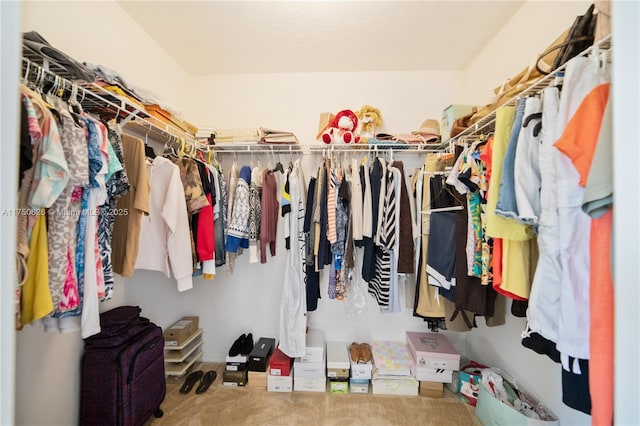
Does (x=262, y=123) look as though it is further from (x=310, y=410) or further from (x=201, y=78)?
(x=310, y=410)

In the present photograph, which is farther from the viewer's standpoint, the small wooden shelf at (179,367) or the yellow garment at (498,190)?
the small wooden shelf at (179,367)

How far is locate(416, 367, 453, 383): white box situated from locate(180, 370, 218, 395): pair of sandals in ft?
5.38

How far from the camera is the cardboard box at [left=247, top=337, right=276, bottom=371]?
65.8 inches

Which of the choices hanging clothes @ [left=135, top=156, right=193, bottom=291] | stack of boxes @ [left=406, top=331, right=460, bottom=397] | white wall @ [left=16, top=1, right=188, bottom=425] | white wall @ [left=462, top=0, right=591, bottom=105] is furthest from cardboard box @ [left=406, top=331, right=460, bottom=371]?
white wall @ [left=16, top=1, right=188, bottom=425]

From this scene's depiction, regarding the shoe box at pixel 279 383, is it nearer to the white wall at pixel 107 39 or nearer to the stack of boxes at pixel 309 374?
the stack of boxes at pixel 309 374

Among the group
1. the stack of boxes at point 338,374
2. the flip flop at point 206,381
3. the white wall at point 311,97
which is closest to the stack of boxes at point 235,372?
the flip flop at point 206,381

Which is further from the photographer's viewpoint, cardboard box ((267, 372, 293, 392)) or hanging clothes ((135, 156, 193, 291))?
cardboard box ((267, 372, 293, 392))

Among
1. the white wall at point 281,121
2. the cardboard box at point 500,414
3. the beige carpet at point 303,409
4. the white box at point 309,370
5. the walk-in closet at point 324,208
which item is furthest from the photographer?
the white wall at point 281,121

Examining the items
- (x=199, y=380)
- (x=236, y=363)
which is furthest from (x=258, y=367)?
(x=199, y=380)

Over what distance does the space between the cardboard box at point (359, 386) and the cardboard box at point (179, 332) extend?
140cm

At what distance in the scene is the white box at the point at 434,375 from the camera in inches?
63.2

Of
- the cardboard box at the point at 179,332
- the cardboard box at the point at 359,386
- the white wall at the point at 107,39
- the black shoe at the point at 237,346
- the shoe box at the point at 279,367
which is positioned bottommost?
the cardboard box at the point at 359,386

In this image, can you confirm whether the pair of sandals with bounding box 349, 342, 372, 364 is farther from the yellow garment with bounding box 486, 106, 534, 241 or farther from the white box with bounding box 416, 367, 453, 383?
the yellow garment with bounding box 486, 106, 534, 241

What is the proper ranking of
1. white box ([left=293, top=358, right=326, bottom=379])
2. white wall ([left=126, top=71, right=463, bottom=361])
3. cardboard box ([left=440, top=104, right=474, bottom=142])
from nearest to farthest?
1. cardboard box ([left=440, top=104, right=474, bottom=142])
2. white box ([left=293, top=358, right=326, bottom=379])
3. white wall ([left=126, top=71, right=463, bottom=361])
